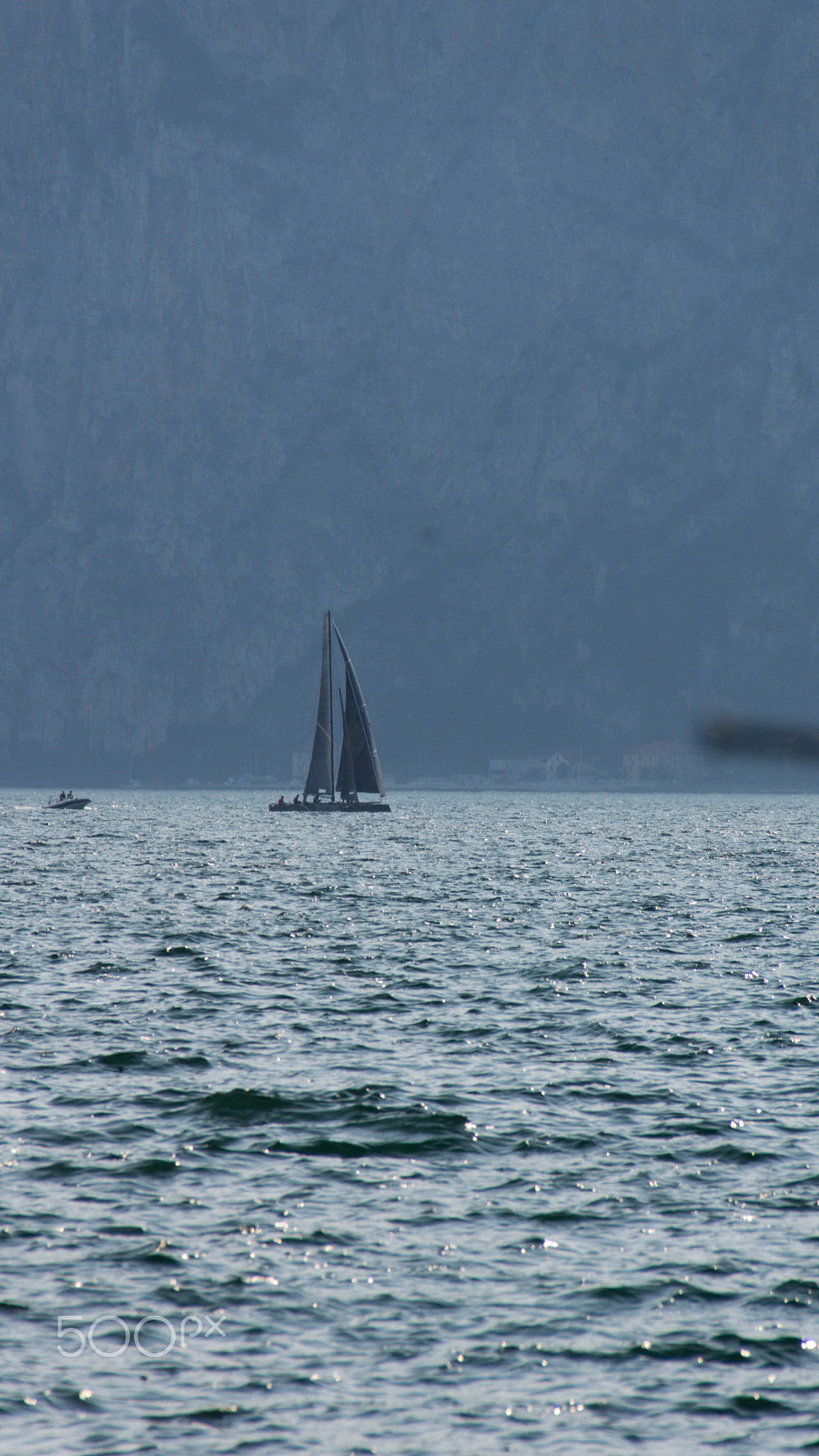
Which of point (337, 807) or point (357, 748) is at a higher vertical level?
point (357, 748)

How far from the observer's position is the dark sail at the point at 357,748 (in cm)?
12701

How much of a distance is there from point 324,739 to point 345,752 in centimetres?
267

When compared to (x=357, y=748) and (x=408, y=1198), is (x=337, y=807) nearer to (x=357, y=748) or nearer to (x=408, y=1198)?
(x=357, y=748)

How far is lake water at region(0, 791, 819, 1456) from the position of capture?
1111 cm

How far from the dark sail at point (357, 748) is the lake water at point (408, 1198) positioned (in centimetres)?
8859

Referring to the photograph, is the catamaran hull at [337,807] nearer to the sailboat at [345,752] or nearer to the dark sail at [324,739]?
the sailboat at [345,752]

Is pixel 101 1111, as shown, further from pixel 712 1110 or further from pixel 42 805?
pixel 42 805

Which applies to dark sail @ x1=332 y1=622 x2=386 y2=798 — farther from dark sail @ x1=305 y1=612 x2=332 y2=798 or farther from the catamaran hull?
the catamaran hull

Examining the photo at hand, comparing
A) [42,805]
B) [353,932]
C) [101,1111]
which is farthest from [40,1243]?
[42,805]

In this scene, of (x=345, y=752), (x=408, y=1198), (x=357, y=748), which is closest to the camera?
(x=408, y=1198)

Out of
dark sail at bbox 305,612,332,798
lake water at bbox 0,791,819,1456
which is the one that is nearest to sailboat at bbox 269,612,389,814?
dark sail at bbox 305,612,332,798

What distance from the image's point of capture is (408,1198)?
53.0 ft

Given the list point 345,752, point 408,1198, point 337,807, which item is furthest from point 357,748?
point 408,1198

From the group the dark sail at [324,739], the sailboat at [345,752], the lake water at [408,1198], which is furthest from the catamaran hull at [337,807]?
the lake water at [408,1198]
